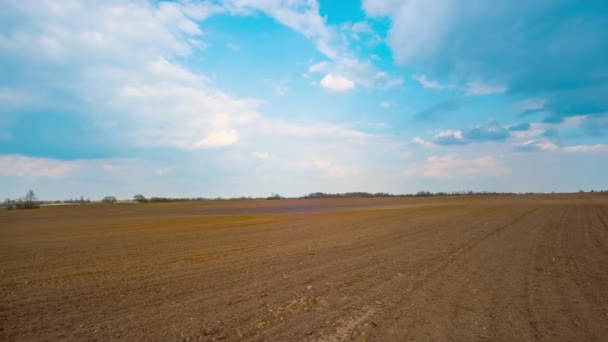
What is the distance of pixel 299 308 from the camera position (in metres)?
7.11

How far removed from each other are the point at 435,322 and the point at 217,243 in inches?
552

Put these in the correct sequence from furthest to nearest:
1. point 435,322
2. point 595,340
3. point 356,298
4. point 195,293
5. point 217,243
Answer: point 217,243 < point 195,293 < point 356,298 < point 435,322 < point 595,340

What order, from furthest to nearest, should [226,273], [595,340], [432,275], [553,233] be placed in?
[553,233]
[226,273]
[432,275]
[595,340]

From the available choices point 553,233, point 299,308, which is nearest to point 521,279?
point 299,308

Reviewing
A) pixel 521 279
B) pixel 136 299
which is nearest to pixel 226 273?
pixel 136 299

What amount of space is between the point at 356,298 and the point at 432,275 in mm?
3336

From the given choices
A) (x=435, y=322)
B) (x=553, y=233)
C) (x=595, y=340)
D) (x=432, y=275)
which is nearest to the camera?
(x=595, y=340)

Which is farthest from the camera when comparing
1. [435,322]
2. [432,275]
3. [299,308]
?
[432,275]

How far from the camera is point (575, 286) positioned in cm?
855

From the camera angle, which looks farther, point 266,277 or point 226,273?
point 226,273

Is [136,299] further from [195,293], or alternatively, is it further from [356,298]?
[356,298]

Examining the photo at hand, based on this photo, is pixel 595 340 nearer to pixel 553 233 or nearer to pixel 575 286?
pixel 575 286

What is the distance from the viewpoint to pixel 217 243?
18016 mm

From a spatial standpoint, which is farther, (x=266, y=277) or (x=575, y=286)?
(x=266, y=277)
